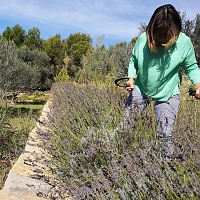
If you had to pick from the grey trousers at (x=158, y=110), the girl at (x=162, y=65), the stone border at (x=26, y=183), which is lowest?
the stone border at (x=26, y=183)

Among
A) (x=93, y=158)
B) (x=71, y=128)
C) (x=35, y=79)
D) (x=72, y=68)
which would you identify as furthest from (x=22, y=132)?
(x=72, y=68)

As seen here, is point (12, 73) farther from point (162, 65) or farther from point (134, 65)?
point (162, 65)

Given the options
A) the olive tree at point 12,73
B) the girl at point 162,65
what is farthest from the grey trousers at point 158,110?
the olive tree at point 12,73

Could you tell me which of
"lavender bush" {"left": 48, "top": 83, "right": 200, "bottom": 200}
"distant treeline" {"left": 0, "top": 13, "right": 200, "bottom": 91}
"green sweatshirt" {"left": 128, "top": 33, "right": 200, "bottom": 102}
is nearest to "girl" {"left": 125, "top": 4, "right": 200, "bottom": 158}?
"green sweatshirt" {"left": 128, "top": 33, "right": 200, "bottom": 102}

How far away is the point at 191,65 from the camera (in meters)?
2.51

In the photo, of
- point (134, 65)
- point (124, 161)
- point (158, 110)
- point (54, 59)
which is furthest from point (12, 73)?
point (54, 59)

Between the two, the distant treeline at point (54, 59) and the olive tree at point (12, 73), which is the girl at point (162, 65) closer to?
the distant treeline at point (54, 59)

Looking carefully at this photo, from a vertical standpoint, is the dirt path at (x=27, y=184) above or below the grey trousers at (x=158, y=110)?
below

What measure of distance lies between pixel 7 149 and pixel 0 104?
64 cm

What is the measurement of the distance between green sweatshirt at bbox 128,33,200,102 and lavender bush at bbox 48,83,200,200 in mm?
198

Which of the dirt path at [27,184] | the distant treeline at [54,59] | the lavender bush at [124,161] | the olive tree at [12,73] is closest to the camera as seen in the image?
the lavender bush at [124,161]

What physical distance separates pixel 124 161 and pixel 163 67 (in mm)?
1053

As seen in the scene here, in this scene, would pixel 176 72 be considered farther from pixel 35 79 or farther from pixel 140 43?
pixel 35 79

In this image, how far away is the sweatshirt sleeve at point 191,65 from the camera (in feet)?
8.04
